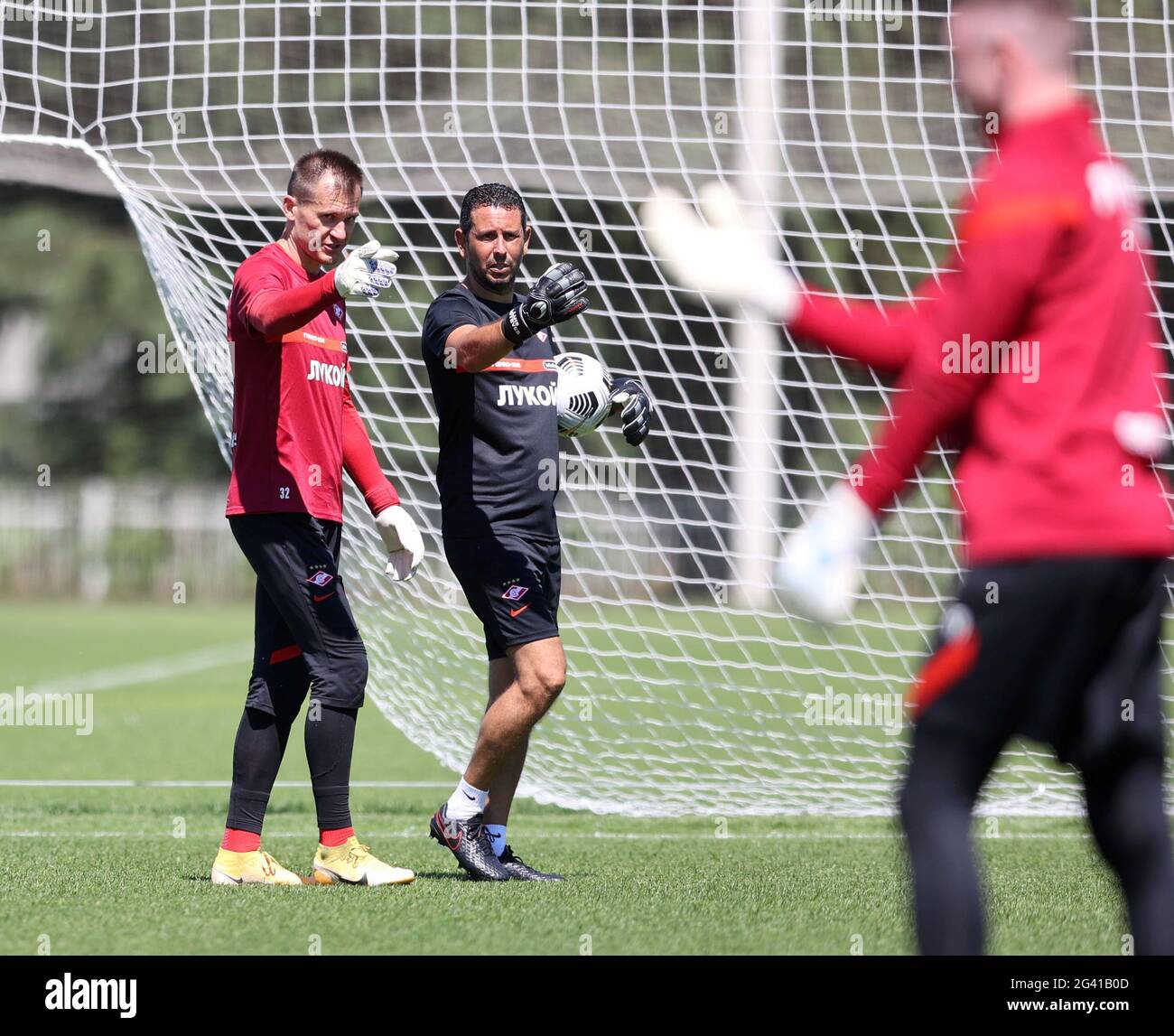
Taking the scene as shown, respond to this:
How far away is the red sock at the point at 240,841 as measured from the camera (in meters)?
4.62

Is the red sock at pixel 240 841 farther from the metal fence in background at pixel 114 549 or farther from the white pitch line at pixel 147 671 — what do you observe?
the metal fence in background at pixel 114 549

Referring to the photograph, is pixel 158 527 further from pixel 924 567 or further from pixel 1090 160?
pixel 1090 160

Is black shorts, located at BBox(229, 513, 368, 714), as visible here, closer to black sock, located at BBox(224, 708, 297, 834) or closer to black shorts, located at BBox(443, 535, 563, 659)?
black sock, located at BBox(224, 708, 297, 834)

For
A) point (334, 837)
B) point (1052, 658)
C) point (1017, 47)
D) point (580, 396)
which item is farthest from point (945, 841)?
point (580, 396)

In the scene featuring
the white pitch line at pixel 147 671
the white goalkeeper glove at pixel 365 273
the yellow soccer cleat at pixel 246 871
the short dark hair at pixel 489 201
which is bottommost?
the white pitch line at pixel 147 671

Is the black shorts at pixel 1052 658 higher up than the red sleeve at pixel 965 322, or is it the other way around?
the red sleeve at pixel 965 322

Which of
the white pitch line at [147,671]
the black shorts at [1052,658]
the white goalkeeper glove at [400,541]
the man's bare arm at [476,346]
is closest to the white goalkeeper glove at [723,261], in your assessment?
the black shorts at [1052,658]

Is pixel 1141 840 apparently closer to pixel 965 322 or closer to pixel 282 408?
pixel 965 322

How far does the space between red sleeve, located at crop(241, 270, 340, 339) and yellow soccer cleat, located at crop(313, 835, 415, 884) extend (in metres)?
1.50

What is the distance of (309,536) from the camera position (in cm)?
459

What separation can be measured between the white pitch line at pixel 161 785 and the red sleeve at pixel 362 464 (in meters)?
2.61

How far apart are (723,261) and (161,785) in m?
5.61

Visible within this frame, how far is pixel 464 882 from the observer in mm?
4680
